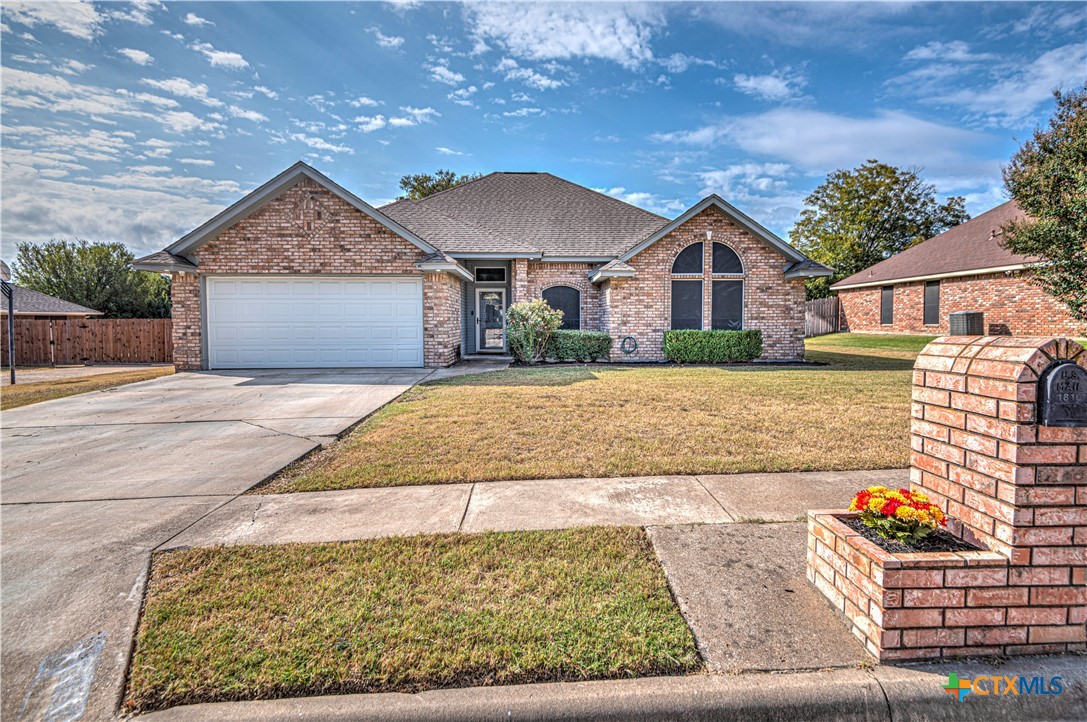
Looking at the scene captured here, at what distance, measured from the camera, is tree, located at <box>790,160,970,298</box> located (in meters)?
34.6

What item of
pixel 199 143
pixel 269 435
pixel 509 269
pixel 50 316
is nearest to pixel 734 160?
pixel 509 269

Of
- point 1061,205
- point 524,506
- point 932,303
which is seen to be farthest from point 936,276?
point 524,506

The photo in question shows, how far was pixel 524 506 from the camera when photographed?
356cm

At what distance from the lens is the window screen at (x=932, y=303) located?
2134 cm

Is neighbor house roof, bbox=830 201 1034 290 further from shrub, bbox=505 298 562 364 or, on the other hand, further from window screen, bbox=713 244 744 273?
shrub, bbox=505 298 562 364

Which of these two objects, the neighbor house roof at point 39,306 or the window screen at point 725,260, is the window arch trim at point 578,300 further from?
the neighbor house roof at point 39,306

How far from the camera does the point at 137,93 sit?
33.1 feet

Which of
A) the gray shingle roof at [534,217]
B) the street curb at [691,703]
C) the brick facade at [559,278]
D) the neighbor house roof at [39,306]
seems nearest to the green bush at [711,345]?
the brick facade at [559,278]

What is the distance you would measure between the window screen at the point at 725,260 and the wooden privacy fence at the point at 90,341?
19365mm

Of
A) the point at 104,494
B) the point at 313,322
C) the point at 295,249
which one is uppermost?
the point at 295,249

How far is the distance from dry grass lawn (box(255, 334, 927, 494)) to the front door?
7.10 metres

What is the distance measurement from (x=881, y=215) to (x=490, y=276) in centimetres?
3443

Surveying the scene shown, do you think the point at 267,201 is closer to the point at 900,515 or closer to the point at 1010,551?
the point at 900,515

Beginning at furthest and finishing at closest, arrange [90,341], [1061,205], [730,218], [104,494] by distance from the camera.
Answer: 1. [90,341]
2. [730,218]
3. [1061,205]
4. [104,494]
